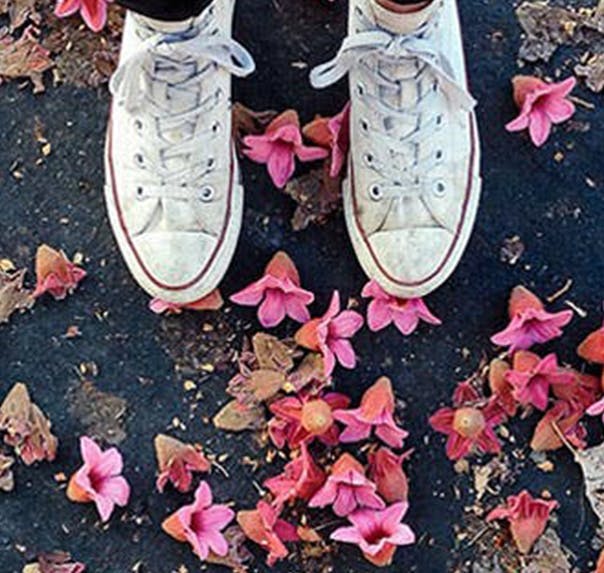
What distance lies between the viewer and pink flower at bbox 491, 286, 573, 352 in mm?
1854

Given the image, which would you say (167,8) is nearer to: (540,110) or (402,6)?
(402,6)

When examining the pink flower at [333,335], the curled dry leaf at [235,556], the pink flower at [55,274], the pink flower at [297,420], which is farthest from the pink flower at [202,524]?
the pink flower at [55,274]

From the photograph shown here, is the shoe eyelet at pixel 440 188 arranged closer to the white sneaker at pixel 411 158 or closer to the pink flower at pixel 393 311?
the white sneaker at pixel 411 158

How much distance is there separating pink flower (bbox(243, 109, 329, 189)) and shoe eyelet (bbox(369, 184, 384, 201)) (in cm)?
15

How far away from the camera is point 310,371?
186 cm

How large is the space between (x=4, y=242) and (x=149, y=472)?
0.40 metres

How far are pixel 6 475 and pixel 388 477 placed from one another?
1.68ft

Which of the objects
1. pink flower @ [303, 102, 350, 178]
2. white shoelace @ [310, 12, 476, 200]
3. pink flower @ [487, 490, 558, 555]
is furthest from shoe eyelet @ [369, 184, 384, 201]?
pink flower @ [487, 490, 558, 555]

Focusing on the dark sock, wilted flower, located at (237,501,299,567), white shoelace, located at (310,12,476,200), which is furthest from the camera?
wilted flower, located at (237,501,299,567)

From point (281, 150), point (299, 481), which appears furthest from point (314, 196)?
point (299, 481)

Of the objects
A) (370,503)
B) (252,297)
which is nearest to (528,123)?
(252,297)

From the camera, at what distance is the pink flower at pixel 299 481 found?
1.78 meters

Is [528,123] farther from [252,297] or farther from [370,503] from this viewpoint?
[370,503]

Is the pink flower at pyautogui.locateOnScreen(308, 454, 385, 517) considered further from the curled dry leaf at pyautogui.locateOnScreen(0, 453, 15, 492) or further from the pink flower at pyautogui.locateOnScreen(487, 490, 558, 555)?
the curled dry leaf at pyautogui.locateOnScreen(0, 453, 15, 492)
